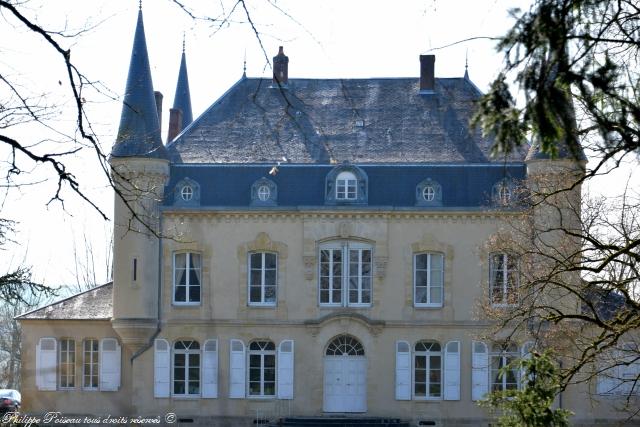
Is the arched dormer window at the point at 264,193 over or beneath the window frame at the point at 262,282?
over

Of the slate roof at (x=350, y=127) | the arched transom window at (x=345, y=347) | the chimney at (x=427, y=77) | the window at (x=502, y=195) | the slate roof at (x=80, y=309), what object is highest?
the chimney at (x=427, y=77)

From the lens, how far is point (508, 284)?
100 feet

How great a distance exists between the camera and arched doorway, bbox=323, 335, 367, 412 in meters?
31.5

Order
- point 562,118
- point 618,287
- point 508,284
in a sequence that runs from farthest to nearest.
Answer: point 508,284 < point 618,287 < point 562,118

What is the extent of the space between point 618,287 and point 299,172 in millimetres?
19171

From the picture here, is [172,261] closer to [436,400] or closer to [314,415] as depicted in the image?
[314,415]

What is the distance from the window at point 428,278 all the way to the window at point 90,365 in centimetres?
859

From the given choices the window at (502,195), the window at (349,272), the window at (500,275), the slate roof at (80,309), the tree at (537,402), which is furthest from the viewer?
the slate roof at (80,309)

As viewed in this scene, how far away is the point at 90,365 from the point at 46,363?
46.5 inches

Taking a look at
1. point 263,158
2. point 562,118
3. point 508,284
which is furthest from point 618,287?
point 263,158

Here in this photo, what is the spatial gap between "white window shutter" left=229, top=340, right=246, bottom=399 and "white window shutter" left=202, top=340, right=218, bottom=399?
1.27 feet

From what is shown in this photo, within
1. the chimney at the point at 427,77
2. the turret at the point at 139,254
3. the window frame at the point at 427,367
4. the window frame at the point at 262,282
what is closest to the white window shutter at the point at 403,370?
the window frame at the point at 427,367

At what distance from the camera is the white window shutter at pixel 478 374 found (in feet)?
102

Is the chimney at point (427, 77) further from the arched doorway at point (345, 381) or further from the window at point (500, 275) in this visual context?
the arched doorway at point (345, 381)
